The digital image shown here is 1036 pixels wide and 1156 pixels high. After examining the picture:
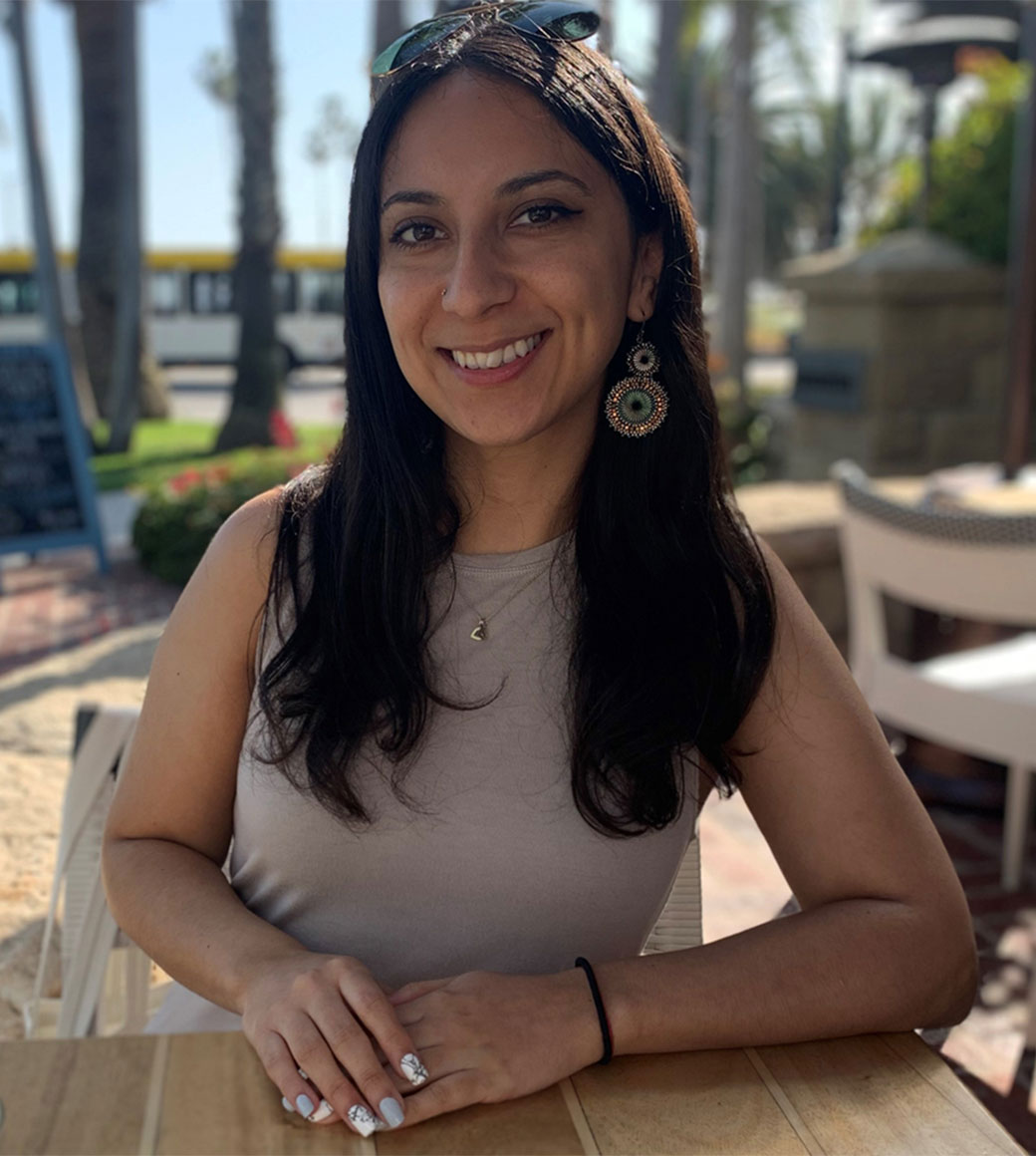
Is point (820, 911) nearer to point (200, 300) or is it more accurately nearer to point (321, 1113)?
point (321, 1113)

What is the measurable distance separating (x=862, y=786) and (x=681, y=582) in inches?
13.0

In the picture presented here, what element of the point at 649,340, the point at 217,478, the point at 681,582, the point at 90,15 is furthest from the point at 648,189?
the point at 90,15

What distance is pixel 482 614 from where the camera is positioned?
163cm

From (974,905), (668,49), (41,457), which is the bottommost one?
(974,905)

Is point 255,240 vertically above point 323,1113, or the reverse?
point 255,240

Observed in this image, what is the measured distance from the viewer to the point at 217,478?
8.40 m

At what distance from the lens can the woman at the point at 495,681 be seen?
152 centimetres

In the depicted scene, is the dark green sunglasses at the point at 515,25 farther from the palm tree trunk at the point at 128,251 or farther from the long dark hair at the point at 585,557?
the palm tree trunk at the point at 128,251

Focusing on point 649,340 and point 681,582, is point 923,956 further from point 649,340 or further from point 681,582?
point 649,340

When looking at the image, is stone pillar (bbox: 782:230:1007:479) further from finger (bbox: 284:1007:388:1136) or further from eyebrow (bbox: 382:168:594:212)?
finger (bbox: 284:1007:388:1136)

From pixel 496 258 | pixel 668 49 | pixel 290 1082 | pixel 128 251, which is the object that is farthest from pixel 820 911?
pixel 128 251

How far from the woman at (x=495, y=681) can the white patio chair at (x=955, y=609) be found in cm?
192

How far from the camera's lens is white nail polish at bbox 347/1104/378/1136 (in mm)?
1153

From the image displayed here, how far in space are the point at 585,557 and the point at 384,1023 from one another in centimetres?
66
